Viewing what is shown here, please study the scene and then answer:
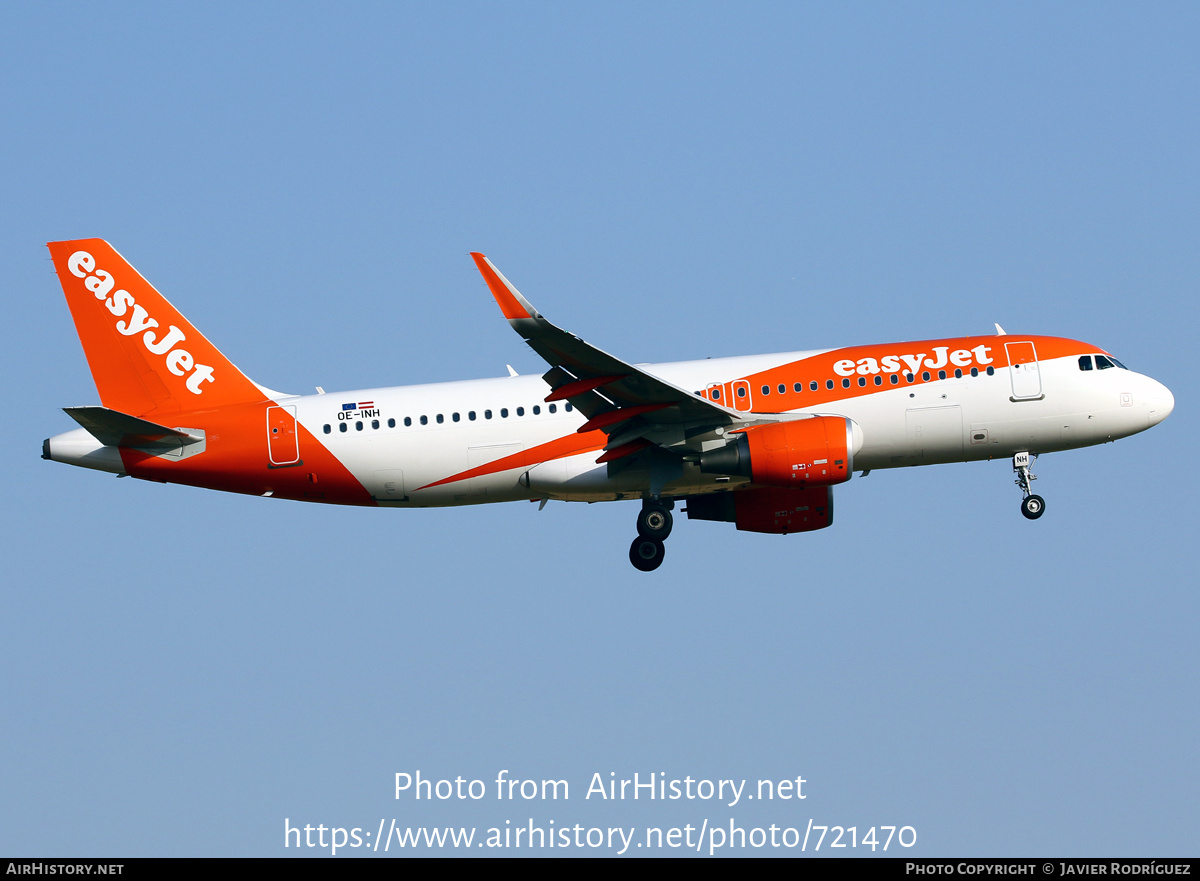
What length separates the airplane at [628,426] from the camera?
3762 centimetres

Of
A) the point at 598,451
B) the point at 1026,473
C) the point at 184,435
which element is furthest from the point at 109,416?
the point at 1026,473

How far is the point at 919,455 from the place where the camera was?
3856 centimetres

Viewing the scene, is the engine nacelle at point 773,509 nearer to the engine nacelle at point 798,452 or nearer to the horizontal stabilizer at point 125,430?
the engine nacelle at point 798,452

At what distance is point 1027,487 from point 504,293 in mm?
15857

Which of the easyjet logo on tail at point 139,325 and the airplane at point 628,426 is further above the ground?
the easyjet logo on tail at point 139,325

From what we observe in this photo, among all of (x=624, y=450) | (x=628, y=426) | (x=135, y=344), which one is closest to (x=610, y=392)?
(x=628, y=426)

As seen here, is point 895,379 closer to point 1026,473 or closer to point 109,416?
point 1026,473

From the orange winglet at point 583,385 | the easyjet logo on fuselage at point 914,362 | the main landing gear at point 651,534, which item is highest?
the easyjet logo on fuselage at point 914,362

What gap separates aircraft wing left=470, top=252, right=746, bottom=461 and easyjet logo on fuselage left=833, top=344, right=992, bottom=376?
3.25 m

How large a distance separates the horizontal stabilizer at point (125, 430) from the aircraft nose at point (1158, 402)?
25231 millimetres

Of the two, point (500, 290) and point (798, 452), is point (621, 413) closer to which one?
point (798, 452)

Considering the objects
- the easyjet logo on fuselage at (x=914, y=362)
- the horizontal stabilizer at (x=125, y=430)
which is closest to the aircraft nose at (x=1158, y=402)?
the easyjet logo on fuselage at (x=914, y=362)

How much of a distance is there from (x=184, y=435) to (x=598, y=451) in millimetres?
10973

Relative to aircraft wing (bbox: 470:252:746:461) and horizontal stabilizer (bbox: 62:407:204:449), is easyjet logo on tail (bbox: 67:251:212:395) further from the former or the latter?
aircraft wing (bbox: 470:252:746:461)
